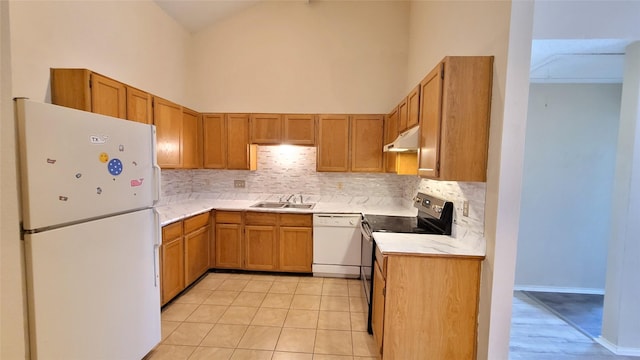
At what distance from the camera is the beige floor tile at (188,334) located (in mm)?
2166

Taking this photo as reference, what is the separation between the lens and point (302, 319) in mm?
2500

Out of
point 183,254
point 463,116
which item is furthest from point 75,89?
point 463,116

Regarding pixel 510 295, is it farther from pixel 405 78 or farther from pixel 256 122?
pixel 256 122

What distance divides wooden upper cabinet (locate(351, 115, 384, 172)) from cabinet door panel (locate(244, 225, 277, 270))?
5.08 feet

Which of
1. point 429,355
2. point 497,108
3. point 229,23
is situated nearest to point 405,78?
point 497,108

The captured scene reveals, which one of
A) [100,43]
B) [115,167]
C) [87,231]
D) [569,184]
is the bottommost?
[87,231]

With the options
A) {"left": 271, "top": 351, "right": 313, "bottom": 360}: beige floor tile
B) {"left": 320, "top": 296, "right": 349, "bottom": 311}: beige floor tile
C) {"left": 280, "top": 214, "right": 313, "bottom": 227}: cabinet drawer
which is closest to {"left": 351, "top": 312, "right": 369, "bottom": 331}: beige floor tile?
{"left": 320, "top": 296, "right": 349, "bottom": 311}: beige floor tile

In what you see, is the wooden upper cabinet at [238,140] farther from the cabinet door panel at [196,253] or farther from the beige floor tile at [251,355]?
the beige floor tile at [251,355]

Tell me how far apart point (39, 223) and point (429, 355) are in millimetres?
2434

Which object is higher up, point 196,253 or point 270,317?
point 196,253

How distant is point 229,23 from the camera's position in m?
3.87

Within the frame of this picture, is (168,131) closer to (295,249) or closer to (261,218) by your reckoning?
(261,218)

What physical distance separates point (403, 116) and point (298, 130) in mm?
1585

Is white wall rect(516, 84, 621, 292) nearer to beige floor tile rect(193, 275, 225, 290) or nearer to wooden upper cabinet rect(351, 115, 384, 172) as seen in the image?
wooden upper cabinet rect(351, 115, 384, 172)
